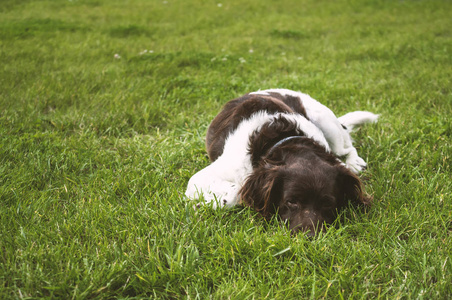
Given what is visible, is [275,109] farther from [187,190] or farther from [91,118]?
[91,118]

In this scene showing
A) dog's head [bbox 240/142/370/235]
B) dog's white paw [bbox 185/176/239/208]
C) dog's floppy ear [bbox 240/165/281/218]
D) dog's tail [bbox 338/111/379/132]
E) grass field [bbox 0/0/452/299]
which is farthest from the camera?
dog's tail [bbox 338/111/379/132]

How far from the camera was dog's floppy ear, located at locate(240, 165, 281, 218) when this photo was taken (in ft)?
8.34

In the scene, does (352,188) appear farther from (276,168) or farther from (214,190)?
(214,190)

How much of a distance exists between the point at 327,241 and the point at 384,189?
979 millimetres

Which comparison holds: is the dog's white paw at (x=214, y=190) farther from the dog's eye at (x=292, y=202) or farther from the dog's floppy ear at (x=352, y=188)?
the dog's floppy ear at (x=352, y=188)

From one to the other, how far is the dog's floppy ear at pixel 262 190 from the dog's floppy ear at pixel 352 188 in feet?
1.53

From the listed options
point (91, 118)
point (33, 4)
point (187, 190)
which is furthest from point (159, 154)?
point (33, 4)

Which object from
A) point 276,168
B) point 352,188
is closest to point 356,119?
point 352,188

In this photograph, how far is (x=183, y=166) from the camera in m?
3.34

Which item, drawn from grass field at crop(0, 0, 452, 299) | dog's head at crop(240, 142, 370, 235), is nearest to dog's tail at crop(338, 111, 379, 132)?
grass field at crop(0, 0, 452, 299)

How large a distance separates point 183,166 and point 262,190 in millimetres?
1004

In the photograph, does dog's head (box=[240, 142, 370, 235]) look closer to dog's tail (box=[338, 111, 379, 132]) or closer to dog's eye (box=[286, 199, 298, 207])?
dog's eye (box=[286, 199, 298, 207])

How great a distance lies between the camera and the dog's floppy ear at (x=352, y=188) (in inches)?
102

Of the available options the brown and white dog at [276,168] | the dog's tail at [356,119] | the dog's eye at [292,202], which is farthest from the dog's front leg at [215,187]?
the dog's tail at [356,119]
